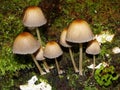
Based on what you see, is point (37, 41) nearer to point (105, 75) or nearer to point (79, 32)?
point (79, 32)

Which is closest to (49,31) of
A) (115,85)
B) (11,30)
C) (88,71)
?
(11,30)

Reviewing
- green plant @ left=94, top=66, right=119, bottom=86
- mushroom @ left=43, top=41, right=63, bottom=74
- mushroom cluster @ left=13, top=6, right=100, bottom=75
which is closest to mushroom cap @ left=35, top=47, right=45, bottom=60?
mushroom cluster @ left=13, top=6, right=100, bottom=75

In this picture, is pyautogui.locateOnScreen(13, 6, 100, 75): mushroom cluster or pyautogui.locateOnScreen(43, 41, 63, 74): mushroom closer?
pyautogui.locateOnScreen(13, 6, 100, 75): mushroom cluster

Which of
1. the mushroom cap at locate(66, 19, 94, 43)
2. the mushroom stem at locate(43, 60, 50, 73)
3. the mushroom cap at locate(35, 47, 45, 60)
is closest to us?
the mushroom cap at locate(66, 19, 94, 43)

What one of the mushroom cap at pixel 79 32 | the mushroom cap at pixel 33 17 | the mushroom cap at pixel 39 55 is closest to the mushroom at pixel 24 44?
the mushroom cap at pixel 33 17

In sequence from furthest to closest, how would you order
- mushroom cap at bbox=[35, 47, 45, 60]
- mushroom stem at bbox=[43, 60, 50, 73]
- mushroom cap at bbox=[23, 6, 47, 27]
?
mushroom stem at bbox=[43, 60, 50, 73]
mushroom cap at bbox=[35, 47, 45, 60]
mushroom cap at bbox=[23, 6, 47, 27]

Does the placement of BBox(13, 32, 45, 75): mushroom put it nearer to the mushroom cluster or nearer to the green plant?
the mushroom cluster

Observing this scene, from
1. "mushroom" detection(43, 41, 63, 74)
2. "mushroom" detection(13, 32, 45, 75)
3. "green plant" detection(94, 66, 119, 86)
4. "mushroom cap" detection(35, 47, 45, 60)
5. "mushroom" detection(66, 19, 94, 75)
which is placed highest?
"mushroom" detection(66, 19, 94, 75)

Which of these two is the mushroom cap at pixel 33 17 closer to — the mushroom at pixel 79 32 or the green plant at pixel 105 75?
the mushroom at pixel 79 32

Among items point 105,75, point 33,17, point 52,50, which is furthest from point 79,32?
point 105,75

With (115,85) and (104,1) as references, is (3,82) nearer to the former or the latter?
(115,85)
